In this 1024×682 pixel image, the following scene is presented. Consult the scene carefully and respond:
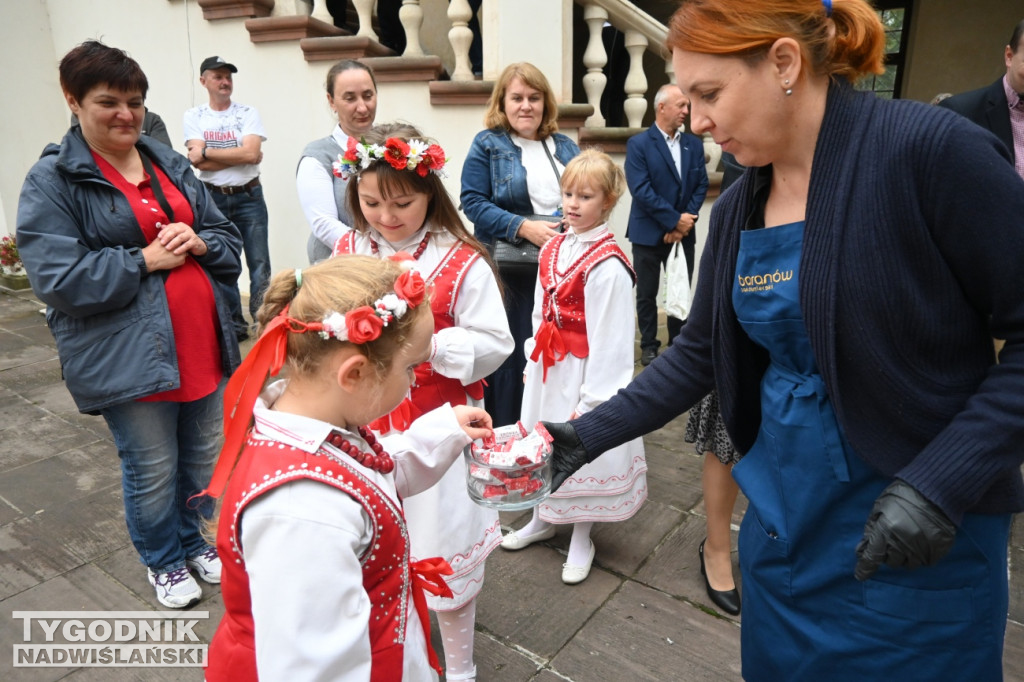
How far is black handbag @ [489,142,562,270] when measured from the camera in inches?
142

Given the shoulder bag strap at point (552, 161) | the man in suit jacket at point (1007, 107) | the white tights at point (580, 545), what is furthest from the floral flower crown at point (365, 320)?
the man in suit jacket at point (1007, 107)

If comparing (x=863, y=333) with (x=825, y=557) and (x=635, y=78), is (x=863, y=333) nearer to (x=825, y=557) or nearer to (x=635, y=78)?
(x=825, y=557)

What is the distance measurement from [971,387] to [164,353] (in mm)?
2467

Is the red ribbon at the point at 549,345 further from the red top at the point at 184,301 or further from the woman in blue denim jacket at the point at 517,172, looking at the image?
the red top at the point at 184,301

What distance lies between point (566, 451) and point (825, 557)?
0.63 meters

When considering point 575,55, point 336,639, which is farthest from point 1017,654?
point 575,55

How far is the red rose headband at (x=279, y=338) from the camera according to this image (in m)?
1.36

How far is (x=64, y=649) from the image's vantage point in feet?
8.59

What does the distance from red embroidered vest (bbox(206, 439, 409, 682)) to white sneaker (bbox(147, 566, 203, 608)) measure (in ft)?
4.98

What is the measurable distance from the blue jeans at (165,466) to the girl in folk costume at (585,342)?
1.36 metres

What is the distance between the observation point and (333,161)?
3.50 meters

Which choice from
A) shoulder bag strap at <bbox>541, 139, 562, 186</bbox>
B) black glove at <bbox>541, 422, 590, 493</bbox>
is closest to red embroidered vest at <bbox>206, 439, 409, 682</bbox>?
black glove at <bbox>541, 422, 590, 493</bbox>

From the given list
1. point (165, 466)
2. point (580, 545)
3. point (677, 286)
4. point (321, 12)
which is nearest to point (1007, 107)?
point (677, 286)

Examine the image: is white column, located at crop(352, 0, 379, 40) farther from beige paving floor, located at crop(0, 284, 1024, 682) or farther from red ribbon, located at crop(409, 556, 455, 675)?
red ribbon, located at crop(409, 556, 455, 675)
